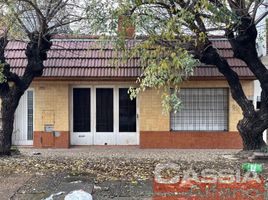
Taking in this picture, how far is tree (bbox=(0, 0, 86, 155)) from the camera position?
998 centimetres

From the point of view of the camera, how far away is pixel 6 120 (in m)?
11.6

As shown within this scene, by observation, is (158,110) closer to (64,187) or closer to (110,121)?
(110,121)

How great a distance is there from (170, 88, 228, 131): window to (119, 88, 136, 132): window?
1582 millimetres

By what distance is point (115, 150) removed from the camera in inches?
577

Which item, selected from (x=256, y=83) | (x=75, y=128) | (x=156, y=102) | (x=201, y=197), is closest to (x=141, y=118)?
(x=156, y=102)

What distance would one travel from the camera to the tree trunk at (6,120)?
1146 centimetres

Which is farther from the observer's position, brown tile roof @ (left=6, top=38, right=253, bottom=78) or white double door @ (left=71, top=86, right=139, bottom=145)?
white double door @ (left=71, top=86, right=139, bottom=145)

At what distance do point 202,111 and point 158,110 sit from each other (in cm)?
179

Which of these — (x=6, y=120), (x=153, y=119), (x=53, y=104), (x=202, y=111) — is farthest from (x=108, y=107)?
(x=6, y=120)

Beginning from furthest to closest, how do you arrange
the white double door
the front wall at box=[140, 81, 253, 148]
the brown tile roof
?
the white double door → the front wall at box=[140, 81, 253, 148] → the brown tile roof

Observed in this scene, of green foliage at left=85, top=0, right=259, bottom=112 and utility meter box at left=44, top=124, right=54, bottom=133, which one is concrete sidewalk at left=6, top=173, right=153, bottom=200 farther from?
utility meter box at left=44, top=124, right=54, bottom=133

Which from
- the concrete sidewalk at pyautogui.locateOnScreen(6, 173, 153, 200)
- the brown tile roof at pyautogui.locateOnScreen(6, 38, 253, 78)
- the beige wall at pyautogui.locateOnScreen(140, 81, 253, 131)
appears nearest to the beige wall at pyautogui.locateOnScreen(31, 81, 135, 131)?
the brown tile roof at pyautogui.locateOnScreen(6, 38, 253, 78)

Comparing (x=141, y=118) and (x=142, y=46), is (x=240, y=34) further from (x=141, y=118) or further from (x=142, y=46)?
(x=141, y=118)

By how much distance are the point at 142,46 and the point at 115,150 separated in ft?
25.4
